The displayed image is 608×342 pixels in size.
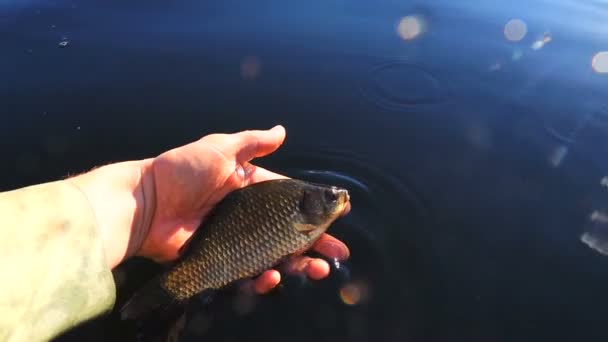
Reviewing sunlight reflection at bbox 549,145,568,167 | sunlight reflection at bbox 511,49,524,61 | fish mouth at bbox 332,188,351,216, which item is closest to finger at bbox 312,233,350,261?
fish mouth at bbox 332,188,351,216

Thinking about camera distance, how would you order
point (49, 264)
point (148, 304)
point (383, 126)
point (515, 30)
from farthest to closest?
point (515, 30) < point (383, 126) < point (148, 304) < point (49, 264)

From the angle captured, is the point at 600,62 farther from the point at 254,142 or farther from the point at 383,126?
the point at 254,142

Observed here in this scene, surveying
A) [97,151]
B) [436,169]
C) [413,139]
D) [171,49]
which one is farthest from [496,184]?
[171,49]

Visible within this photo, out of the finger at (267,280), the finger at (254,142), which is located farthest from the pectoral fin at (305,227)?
the finger at (254,142)

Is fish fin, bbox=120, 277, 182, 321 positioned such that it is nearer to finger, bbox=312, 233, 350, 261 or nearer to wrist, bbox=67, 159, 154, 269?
wrist, bbox=67, 159, 154, 269

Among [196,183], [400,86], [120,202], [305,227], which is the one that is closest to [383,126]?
[400,86]

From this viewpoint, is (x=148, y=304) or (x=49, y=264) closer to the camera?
(x=49, y=264)
